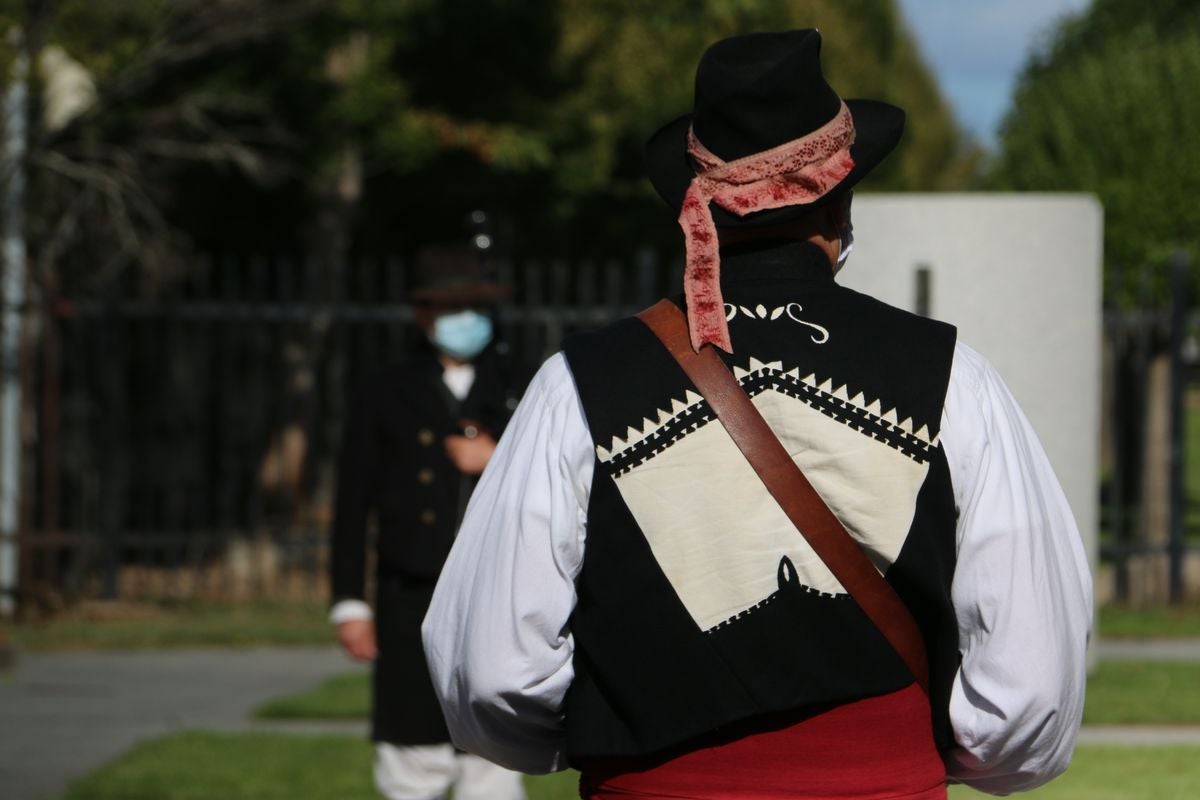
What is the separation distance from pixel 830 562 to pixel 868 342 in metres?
0.33

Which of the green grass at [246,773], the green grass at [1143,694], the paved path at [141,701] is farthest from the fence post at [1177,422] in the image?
the green grass at [246,773]

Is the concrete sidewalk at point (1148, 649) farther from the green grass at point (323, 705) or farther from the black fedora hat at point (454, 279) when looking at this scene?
the black fedora hat at point (454, 279)

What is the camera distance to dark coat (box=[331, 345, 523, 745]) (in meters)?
4.97

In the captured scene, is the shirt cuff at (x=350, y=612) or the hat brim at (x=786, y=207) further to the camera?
the shirt cuff at (x=350, y=612)

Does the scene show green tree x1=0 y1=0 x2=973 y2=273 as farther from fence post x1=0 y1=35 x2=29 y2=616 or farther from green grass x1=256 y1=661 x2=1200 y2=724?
green grass x1=256 y1=661 x2=1200 y2=724

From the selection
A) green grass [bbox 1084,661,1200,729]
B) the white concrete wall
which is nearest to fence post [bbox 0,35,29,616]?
the white concrete wall

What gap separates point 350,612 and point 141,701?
435 cm

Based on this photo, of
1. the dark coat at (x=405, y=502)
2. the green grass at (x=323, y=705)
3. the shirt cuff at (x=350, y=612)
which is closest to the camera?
the dark coat at (x=405, y=502)

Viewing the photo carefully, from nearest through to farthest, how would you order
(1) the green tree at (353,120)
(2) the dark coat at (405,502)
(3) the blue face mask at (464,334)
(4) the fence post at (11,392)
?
1. (2) the dark coat at (405,502)
2. (3) the blue face mask at (464,334)
3. (4) the fence post at (11,392)
4. (1) the green tree at (353,120)

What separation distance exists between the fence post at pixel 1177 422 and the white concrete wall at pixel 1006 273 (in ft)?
10.5

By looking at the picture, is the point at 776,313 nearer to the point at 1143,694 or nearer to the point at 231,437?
the point at 1143,694

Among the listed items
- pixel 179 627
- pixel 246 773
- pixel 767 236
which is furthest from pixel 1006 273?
pixel 767 236

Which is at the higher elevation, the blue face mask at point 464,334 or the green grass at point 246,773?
the blue face mask at point 464,334

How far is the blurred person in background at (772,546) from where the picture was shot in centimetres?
256
